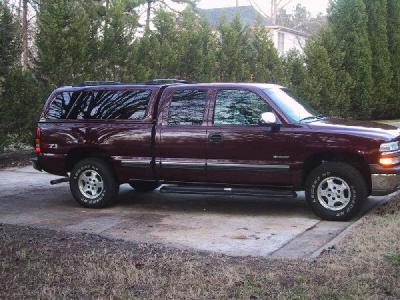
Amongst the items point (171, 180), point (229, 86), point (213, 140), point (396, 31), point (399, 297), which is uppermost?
point (396, 31)

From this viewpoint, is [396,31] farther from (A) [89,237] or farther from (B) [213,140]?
(A) [89,237]

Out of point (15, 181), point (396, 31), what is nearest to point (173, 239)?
point (15, 181)

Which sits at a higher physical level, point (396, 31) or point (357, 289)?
point (396, 31)

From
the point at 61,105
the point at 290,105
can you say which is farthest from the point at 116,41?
the point at 290,105

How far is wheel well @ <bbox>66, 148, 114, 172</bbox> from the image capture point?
28.3 feet

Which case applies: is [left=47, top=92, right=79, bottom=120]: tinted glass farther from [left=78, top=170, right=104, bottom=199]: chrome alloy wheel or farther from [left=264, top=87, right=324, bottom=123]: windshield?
[left=264, top=87, right=324, bottom=123]: windshield

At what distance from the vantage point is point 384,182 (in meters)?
7.33

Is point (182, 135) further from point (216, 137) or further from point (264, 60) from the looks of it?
point (264, 60)

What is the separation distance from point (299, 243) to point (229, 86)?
258 centimetres

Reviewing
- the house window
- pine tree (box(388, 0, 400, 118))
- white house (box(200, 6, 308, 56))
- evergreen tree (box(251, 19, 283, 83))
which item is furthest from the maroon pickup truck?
the house window

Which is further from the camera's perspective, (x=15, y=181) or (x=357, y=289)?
(x=15, y=181)

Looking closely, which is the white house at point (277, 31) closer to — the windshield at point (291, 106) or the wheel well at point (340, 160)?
the windshield at point (291, 106)

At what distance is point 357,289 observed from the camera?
189 inches

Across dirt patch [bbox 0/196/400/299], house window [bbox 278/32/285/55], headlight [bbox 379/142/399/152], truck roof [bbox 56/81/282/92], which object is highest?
house window [bbox 278/32/285/55]
